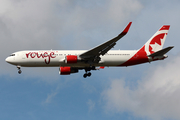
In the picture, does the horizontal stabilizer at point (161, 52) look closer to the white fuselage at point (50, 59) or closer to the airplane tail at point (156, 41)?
the airplane tail at point (156, 41)

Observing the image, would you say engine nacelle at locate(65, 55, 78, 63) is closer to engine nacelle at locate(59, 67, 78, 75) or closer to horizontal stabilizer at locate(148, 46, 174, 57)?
engine nacelle at locate(59, 67, 78, 75)

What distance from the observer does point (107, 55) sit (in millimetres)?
53781

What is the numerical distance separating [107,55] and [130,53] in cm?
392

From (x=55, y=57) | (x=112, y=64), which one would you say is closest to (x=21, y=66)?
(x=55, y=57)

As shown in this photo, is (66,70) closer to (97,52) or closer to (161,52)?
→ (97,52)

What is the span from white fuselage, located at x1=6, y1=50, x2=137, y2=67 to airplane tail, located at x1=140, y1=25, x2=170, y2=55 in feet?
16.2

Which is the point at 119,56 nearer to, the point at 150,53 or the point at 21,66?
the point at 150,53

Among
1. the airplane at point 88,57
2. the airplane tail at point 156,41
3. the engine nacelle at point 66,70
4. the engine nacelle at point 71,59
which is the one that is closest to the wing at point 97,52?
the airplane at point 88,57

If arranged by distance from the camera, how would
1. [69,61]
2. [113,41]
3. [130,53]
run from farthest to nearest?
[130,53] < [69,61] < [113,41]

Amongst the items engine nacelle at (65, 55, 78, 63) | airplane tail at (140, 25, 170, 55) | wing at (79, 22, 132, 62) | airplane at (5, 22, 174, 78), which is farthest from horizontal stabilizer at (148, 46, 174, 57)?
engine nacelle at (65, 55, 78, 63)

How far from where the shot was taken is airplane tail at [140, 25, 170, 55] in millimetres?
56500

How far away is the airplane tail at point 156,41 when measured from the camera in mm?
56500

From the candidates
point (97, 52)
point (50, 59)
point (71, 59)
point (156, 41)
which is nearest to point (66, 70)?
point (50, 59)

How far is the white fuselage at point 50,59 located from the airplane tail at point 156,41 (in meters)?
4.95
